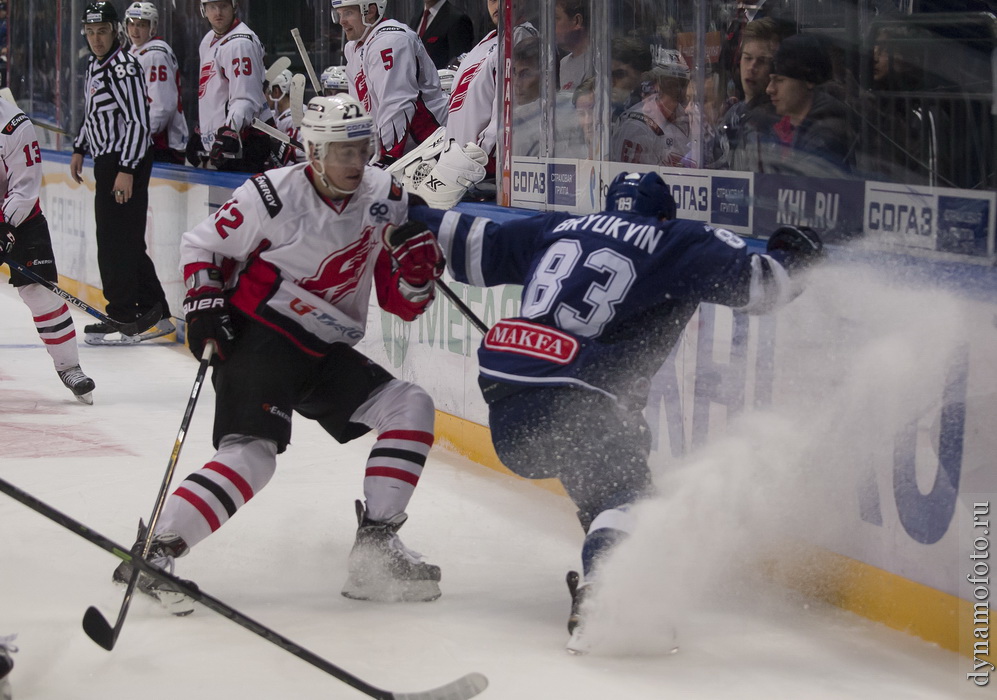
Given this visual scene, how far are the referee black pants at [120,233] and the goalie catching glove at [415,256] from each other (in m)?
4.01

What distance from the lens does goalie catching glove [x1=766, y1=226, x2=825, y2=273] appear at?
2641 mm

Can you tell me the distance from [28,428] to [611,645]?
10.00 feet

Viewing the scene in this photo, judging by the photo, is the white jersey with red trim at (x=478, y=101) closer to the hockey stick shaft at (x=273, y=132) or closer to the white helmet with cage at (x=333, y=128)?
the hockey stick shaft at (x=273, y=132)

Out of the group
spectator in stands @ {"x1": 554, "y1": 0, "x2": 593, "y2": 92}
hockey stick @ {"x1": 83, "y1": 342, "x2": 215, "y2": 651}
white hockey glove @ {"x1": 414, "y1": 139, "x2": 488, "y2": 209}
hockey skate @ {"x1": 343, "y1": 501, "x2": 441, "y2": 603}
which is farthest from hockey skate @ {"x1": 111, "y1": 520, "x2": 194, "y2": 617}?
spectator in stands @ {"x1": 554, "y1": 0, "x2": 593, "y2": 92}

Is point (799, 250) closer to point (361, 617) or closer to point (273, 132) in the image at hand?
point (361, 617)

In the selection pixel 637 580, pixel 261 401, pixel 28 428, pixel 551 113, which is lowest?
pixel 28 428

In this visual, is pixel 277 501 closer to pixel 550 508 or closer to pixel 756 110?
pixel 550 508

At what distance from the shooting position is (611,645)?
8.20ft

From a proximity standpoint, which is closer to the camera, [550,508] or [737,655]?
[737,655]

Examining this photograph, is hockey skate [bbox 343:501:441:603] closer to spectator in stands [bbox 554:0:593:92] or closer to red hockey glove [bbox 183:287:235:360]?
red hockey glove [bbox 183:287:235:360]

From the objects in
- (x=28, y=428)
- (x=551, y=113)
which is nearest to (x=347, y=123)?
(x=551, y=113)

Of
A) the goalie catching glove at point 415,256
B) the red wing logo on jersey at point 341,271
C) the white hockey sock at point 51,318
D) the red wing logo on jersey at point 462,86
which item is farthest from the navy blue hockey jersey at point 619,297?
the white hockey sock at point 51,318

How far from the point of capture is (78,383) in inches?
203

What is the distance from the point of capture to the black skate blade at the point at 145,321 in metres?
6.55
